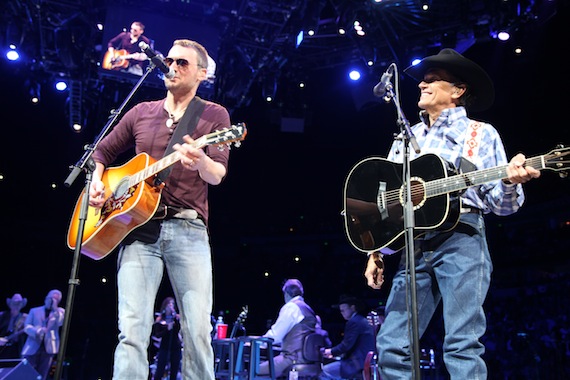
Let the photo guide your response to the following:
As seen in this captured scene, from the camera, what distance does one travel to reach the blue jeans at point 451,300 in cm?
315

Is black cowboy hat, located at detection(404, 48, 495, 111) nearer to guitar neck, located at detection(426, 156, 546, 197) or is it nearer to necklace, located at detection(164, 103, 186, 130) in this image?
guitar neck, located at detection(426, 156, 546, 197)

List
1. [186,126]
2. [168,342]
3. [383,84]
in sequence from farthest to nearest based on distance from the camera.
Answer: [168,342] → [186,126] → [383,84]

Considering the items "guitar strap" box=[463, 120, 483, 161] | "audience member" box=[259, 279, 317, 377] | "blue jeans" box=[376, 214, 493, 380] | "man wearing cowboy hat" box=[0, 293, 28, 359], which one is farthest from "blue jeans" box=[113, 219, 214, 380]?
"man wearing cowboy hat" box=[0, 293, 28, 359]

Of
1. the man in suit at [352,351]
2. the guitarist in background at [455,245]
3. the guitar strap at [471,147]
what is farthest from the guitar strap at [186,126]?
the man in suit at [352,351]

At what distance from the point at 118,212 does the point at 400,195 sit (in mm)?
1767

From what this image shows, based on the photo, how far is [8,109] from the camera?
20.0m

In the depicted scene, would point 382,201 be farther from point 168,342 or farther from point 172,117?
point 168,342

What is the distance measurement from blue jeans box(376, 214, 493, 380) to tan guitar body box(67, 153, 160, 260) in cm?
163

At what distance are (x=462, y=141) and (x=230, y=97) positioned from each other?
9631mm

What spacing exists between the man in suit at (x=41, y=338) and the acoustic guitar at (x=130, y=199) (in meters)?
8.04

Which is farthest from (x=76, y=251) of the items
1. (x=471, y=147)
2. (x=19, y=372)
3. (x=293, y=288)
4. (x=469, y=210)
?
(x=293, y=288)

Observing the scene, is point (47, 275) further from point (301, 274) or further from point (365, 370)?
point (365, 370)

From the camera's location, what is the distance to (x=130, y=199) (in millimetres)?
3482

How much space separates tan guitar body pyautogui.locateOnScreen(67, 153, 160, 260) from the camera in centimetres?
343
